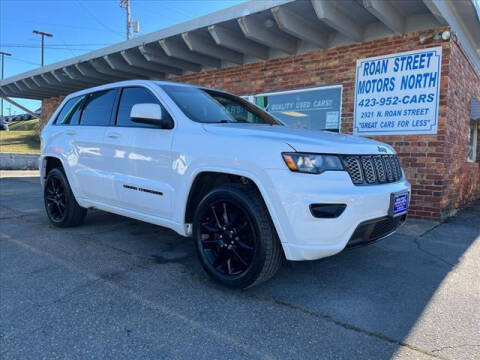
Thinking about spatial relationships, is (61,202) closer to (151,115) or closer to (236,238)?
(151,115)

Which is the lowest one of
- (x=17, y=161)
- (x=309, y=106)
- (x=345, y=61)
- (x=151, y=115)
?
(x=17, y=161)

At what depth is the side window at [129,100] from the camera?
368 cm

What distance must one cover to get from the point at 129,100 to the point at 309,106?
433 centimetres

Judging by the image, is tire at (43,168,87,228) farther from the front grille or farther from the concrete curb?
the concrete curb

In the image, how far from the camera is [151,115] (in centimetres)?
318

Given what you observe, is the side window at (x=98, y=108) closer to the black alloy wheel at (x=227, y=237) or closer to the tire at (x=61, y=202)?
the tire at (x=61, y=202)

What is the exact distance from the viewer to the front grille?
272 cm

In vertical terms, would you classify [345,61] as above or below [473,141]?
above

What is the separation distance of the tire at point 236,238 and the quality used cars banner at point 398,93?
14.4 ft

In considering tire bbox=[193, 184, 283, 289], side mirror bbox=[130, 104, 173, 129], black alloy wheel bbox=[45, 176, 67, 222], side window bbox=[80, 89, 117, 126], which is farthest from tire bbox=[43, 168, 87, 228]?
tire bbox=[193, 184, 283, 289]

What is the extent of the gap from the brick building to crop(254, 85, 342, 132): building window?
2 centimetres

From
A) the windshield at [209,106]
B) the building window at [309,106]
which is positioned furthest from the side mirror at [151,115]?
the building window at [309,106]

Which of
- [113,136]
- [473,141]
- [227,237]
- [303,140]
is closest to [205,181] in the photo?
[227,237]

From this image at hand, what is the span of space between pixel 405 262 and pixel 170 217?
2.48 metres
